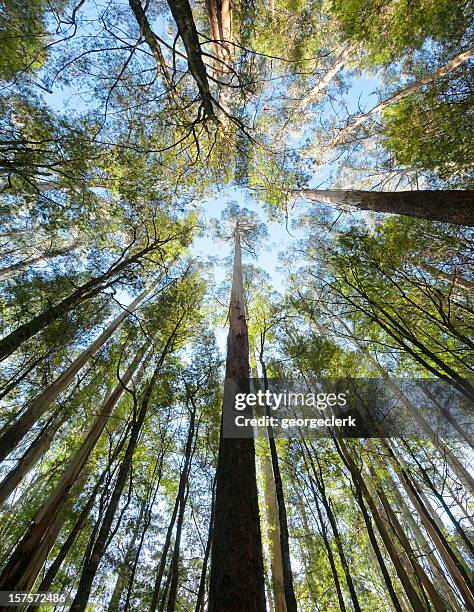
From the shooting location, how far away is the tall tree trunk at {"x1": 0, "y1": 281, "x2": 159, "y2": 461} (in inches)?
163

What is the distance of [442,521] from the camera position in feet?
31.5

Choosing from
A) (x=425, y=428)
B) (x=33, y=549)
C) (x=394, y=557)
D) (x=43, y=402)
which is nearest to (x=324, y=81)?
(x=425, y=428)

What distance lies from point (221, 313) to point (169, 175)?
16.2ft

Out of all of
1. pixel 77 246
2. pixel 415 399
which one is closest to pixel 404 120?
pixel 415 399

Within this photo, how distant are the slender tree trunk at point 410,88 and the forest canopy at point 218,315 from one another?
7 cm

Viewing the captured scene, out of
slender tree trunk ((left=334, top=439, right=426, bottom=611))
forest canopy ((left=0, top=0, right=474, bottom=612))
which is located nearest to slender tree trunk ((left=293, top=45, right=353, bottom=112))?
forest canopy ((left=0, top=0, right=474, bottom=612))

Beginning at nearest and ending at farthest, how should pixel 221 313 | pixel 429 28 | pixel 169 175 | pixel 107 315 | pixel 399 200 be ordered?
pixel 399 200 → pixel 429 28 → pixel 169 175 → pixel 107 315 → pixel 221 313

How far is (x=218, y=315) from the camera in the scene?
9961 millimetres

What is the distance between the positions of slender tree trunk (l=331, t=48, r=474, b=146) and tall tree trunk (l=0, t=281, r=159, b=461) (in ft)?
28.7

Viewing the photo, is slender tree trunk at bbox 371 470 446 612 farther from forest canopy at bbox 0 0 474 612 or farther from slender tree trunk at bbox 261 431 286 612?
slender tree trunk at bbox 261 431 286 612

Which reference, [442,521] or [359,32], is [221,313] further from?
[442,521]

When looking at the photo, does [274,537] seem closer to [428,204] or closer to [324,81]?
[428,204]

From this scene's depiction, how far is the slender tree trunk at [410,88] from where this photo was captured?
20.3ft

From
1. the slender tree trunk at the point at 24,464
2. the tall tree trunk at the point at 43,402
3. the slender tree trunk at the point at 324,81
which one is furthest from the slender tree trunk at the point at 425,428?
the slender tree trunk at the point at 324,81
